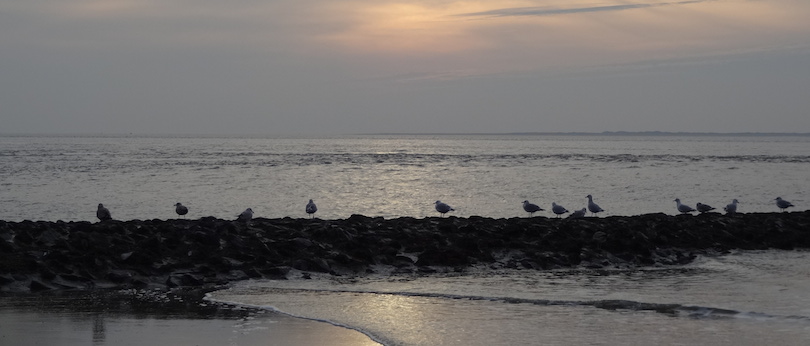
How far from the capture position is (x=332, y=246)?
54.8 feet

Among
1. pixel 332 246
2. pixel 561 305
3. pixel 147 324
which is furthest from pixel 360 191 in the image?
pixel 147 324

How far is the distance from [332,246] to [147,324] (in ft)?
21.8

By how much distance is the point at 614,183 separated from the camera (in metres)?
45.8

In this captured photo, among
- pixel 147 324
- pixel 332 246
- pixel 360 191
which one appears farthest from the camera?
pixel 360 191

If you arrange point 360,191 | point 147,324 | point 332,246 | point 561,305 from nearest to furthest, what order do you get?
1. point 147,324
2. point 561,305
3. point 332,246
4. point 360,191

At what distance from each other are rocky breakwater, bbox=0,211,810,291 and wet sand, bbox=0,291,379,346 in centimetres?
143

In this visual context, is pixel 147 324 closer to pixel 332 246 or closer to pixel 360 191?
pixel 332 246

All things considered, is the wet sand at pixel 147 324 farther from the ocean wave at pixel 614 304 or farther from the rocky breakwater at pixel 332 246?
the rocky breakwater at pixel 332 246

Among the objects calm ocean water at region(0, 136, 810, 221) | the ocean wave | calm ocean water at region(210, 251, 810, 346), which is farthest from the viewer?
calm ocean water at region(0, 136, 810, 221)

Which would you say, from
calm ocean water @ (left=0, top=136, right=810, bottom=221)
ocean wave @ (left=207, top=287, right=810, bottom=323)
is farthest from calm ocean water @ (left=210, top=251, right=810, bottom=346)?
calm ocean water @ (left=0, top=136, right=810, bottom=221)

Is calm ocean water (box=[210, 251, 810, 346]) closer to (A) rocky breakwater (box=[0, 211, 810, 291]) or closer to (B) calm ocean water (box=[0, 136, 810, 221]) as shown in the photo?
(A) rocky breakwater (box=[0, 211, 810, 291])

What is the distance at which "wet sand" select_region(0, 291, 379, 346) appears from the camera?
30.9 ft

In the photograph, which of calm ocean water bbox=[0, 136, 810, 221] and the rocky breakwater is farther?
calm ocean water bbox=[0, 136, 810, 221]

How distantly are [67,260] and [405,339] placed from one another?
6.63 m
